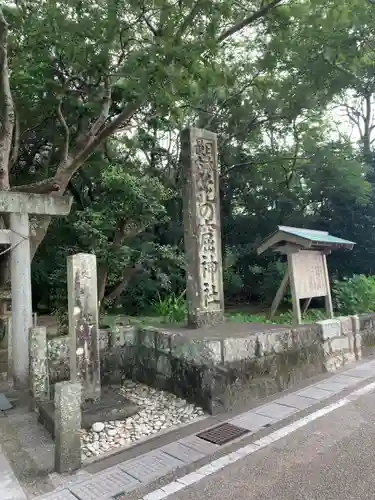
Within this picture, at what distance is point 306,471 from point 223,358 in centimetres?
172

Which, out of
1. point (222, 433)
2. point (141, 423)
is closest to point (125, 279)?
point (141, 423)

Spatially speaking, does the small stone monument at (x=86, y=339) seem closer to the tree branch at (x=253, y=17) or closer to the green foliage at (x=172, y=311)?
the green foliage at (x=172, y=311)

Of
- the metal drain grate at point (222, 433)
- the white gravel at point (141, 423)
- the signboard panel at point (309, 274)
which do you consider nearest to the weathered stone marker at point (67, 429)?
the white gravel at point (141, 423)

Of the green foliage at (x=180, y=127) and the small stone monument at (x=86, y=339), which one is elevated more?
the green foliage at (x=180, y=127)

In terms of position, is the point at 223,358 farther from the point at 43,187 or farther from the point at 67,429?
the point at 43,187

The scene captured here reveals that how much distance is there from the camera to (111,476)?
3.28 meters

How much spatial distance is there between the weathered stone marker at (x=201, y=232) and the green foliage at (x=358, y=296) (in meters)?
5.20

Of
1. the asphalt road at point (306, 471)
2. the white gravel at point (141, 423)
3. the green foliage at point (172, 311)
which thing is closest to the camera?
the asphalt road at point (306, 471)

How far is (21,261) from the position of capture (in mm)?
6578

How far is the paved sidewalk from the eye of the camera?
10.0ft

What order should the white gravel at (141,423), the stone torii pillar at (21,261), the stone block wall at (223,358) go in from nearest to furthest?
the white gravel at (141,423)
the stone block wall at (223,358)
the stone torii pillar at (21,261)

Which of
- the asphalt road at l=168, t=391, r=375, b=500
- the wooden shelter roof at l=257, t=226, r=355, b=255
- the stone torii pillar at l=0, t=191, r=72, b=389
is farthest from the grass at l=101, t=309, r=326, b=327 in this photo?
the asphalt road at l=168, t=391, r=375, b=500

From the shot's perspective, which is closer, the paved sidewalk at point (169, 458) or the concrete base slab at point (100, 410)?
the paved sidewalk at point (169, 458)

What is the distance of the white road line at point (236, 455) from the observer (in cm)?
302
